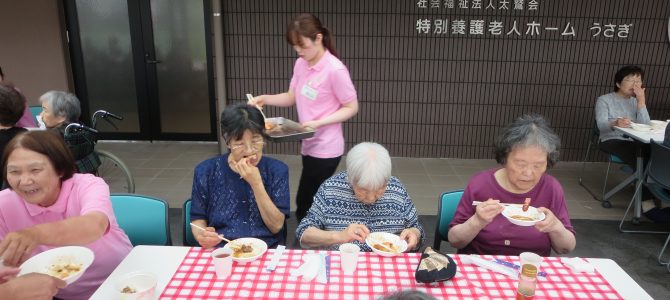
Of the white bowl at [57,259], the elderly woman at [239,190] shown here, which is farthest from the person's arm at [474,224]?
the white bowl at [57,259]

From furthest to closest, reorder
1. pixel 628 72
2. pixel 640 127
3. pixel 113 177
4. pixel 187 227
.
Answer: pixel 113 177, pixel 628 72, pixel 640 127, pixel 187 227

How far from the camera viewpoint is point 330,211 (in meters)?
1.94

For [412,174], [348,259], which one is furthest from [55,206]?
[412,174]

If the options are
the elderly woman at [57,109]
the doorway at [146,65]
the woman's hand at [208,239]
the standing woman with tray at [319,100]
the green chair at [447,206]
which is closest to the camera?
the woman's hand at [208,239]

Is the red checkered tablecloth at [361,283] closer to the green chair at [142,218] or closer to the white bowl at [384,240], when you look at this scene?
the white bowl at [384,240]

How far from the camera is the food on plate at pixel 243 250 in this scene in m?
1.61

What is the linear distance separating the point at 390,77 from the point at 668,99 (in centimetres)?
317

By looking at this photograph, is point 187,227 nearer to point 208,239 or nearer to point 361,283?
point 208,239

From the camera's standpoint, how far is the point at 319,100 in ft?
8.92

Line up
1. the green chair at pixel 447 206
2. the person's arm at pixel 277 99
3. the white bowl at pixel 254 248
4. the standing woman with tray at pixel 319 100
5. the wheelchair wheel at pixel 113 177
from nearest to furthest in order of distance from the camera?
the white bowl at pixel 254 248, the green chair at pixel 447 206, the standing woman with tray at pixel 319 100, the person's arm at pixel 277 99, the wheelchair wheel at pixel 113 177

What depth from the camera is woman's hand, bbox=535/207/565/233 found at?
5.61ft

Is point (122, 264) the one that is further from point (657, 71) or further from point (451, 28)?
point (657, 71)

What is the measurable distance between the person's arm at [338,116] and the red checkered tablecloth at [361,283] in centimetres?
114

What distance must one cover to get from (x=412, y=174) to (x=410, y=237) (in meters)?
3.05
